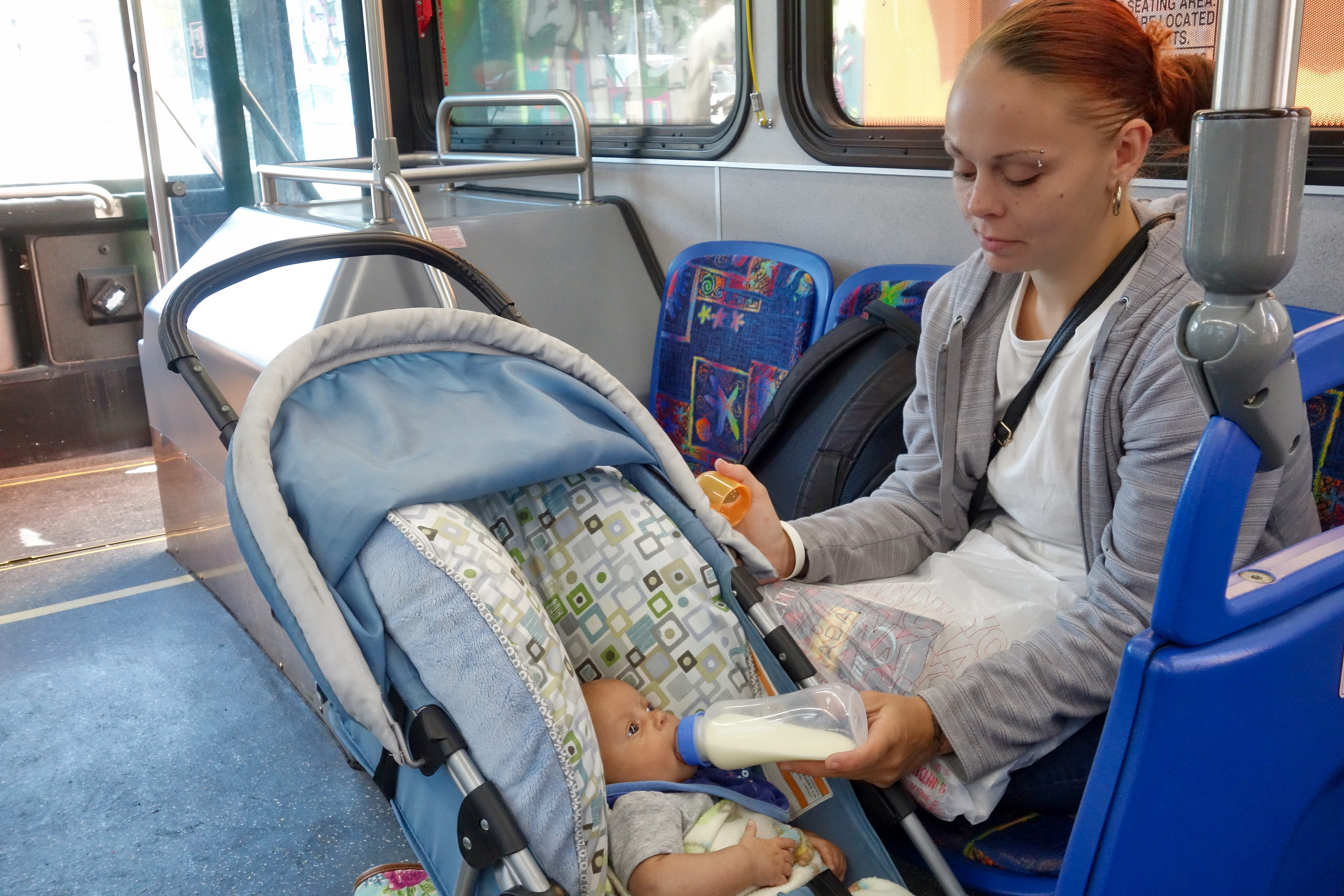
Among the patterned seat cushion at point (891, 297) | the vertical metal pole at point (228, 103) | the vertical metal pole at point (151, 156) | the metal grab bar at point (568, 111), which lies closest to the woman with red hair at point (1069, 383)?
the patterned seat cushion at point (891, 297)

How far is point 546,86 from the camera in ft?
13.3

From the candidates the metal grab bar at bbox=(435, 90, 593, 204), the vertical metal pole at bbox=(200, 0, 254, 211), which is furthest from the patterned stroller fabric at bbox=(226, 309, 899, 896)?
the vertical metal pole at bbox=(200, 0, 254, 211)

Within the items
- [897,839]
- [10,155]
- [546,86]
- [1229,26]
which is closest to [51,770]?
[897,839]

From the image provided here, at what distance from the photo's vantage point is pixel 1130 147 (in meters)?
1.35

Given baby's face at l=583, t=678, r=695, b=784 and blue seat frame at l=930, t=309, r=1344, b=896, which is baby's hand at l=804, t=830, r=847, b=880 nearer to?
baby's face at l=583, t=678, r=695, b=784

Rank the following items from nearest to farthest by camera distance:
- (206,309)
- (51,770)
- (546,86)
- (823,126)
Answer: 1. (51,770)
2. (823,126)
3. (206,309)
4. (546,86)

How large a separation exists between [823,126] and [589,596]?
5.39 feet

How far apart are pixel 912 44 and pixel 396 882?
2080mm

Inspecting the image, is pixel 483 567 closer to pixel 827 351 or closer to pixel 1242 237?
pixel 1242 237

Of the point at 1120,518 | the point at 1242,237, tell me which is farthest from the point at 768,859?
the point at 1242,237

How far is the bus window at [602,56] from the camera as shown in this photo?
3.15m

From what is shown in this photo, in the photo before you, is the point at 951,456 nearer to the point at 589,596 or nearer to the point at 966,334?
the point at 966,334

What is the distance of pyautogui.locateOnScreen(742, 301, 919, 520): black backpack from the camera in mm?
2092

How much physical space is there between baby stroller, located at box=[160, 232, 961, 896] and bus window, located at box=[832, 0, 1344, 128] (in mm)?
1203
